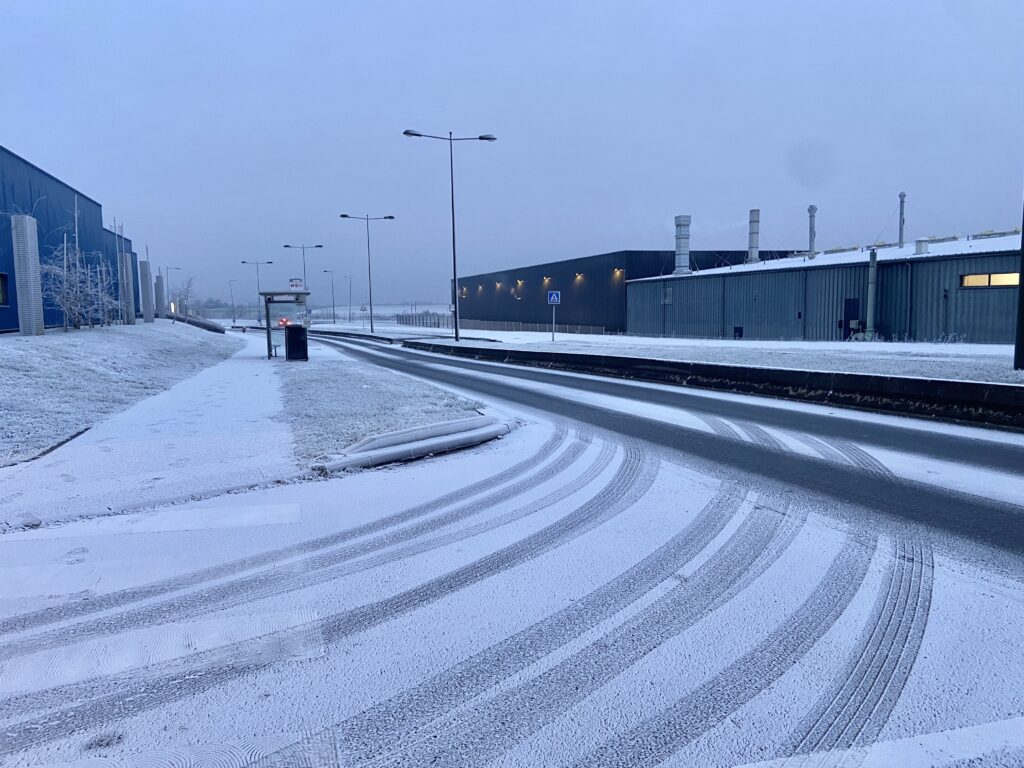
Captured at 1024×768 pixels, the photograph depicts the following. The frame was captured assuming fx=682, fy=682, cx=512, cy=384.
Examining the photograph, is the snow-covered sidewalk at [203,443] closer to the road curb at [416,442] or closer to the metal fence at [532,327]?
the road curb at [416,442]

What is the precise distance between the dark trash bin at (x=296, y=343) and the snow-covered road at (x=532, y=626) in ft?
62.5

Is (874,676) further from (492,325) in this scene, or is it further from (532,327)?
(492,325)

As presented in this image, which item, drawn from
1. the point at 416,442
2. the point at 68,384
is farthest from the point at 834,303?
the point at 68,384

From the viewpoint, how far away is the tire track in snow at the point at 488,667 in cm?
281

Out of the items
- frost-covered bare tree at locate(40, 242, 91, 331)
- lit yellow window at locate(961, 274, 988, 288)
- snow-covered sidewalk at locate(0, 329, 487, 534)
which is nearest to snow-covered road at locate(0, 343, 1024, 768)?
snow-covered sidewalk at locate(0, 329, 487, 534)

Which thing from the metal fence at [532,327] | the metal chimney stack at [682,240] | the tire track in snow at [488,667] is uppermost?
the metal chimney stack at [682,240]

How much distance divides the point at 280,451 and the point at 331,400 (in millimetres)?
4644

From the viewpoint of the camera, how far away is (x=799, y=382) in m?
13.9

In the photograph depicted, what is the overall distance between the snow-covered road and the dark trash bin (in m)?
19.1

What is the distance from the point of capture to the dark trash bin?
25.0m

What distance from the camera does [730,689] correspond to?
3.16m

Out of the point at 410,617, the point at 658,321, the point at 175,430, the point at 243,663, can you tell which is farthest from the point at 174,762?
the point at 658,321

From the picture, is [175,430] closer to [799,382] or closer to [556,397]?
[556,397]

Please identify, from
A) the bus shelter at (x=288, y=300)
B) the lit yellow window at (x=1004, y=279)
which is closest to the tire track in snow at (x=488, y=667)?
the bus shelter at (x=288, y=300)
